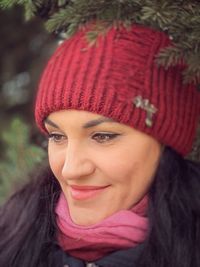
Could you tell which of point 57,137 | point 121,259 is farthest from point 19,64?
point 121,259

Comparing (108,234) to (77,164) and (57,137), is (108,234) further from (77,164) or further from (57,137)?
(57,137)

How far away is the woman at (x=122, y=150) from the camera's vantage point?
1775 millimetres

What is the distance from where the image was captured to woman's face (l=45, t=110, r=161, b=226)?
1.77m

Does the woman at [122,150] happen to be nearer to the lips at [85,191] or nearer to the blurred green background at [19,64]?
the lips at [85,191]

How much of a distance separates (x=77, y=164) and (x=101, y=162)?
0.07m

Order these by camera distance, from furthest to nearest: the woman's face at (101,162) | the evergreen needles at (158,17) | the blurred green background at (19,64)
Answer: the blurred green background at (19,64), the woman's face at (101,162), the evergreen needles at (158,17)

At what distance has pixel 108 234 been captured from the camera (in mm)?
1781

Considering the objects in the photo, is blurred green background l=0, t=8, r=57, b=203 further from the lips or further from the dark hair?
the lips

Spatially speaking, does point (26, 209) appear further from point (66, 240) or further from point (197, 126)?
point (197, 126)

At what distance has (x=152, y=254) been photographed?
5.86 ft

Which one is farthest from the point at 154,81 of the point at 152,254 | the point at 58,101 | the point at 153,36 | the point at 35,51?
the point at 35,51

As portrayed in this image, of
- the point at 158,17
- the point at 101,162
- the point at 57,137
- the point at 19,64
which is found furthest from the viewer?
the point at 19,64

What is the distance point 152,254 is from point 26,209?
481 mm

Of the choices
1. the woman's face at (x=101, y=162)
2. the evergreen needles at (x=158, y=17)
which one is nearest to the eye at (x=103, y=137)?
the woman's face at (x=101, y=162)
